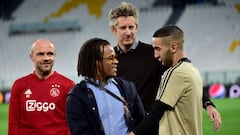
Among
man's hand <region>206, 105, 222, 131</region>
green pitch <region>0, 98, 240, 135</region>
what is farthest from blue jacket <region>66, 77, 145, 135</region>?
green pitch <region>0, 98, 240, 135</region>

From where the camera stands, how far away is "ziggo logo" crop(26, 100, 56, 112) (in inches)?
150

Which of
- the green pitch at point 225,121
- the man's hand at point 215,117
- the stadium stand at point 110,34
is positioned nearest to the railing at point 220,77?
the stadium stand at point 110,34

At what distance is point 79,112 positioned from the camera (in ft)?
8.60

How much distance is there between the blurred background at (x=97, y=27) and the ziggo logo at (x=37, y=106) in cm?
1607

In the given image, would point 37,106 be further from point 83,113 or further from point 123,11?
point 83,113

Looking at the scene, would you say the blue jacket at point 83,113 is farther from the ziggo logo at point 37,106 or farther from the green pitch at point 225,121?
the green pitch at point 225,121

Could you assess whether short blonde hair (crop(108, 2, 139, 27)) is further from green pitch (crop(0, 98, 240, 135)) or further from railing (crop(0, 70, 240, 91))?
railing (crop(0, 70, 240, 91))

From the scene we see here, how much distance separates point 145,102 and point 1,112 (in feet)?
33.8

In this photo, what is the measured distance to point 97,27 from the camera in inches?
826

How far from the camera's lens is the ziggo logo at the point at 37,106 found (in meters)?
3.80

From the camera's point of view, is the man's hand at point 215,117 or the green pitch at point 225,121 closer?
the man's hand at point 215,117

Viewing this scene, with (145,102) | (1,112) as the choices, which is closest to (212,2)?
(1,112)

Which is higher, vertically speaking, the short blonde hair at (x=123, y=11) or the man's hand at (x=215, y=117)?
the short blonde hair at (x=123, y=11)

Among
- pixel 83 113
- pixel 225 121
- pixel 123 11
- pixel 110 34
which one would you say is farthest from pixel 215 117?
pixel 110 34
